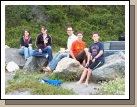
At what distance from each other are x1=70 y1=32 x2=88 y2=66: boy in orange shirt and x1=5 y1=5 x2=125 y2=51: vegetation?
150 millimetres

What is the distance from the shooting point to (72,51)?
15.6 meters

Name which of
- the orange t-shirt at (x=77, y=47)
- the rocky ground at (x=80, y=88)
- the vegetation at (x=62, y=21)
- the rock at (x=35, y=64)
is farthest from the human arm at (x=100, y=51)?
the rock at (x=35, y=64)

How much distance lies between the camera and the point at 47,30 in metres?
16.1

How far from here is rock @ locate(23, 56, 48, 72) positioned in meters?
16.0

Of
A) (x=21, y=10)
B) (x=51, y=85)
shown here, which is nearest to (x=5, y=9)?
(x=21, y=10)

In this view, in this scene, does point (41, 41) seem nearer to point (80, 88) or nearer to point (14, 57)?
point (14, 57)

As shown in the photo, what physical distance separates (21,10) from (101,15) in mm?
1767

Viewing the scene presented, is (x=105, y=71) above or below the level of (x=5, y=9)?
below

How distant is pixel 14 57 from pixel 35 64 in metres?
0.69

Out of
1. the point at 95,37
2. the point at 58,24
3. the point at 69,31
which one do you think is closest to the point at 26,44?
the point at 58,24

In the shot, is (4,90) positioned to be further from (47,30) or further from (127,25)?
(127,25)

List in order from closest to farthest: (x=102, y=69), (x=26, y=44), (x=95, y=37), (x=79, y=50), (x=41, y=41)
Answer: (x=102, y=69), (x=95, y=37), (x=79, y=50), (x=41, y=41), (x=26, y=44)

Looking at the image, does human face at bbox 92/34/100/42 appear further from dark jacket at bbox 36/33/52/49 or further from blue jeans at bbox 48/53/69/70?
dark jacket at bbox 36/33/52/49

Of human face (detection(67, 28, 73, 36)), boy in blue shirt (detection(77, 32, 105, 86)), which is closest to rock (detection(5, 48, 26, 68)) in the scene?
human face (detection(67, 28, 73, 36))
